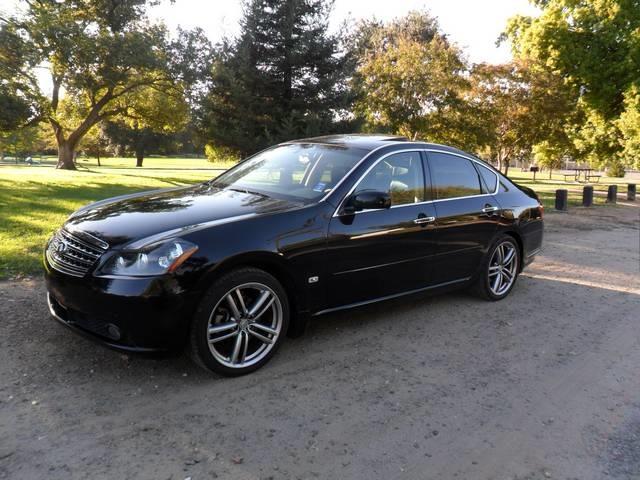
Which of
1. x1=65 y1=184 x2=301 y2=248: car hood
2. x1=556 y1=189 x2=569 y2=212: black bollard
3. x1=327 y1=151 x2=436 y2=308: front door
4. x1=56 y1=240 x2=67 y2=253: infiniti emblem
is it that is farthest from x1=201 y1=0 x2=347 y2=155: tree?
x1=56 y1=240 x2=67 y2=253: infiniti emblem

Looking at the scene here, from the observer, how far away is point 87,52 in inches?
915

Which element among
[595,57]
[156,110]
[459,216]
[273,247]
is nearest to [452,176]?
[459,216]

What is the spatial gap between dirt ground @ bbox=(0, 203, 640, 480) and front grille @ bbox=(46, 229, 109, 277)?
73 cm

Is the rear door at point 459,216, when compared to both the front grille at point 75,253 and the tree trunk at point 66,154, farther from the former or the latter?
the tree trunk at point 66,154

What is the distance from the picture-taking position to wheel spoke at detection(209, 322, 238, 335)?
11.2 feet

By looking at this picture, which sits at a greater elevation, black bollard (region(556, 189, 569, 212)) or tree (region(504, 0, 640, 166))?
tree (region(504, 0, 640, 166))

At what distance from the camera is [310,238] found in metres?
3.85

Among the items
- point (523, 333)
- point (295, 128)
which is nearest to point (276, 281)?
point (523, 333)

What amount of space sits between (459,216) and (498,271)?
1059 millimetres

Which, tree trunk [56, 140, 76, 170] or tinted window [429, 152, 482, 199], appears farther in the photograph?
tree trunk [56, 140, 76, 170]

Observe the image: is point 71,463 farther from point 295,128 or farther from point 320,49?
point 320,49

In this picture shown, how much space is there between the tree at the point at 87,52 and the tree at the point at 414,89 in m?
11.7

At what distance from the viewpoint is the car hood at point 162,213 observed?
3.41 metres

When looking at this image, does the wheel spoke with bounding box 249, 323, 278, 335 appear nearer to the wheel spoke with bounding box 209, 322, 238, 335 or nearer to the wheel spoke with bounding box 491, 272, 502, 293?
the wheel spoke with bounding box 209, 322, 238, 335
